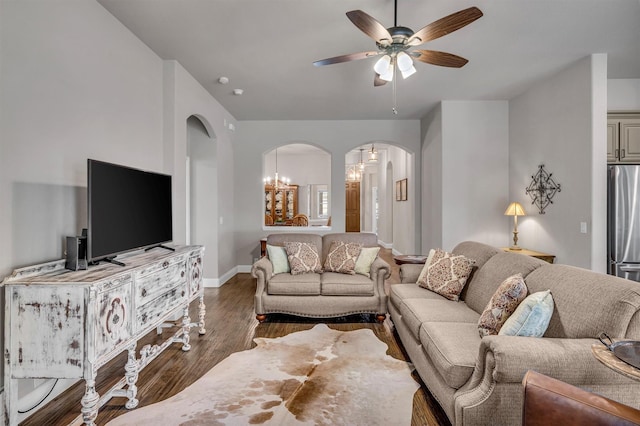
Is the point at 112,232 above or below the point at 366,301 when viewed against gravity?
above

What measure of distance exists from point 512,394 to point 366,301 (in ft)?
6.98

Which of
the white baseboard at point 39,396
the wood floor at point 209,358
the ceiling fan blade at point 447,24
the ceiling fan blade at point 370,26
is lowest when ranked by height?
the wood floor at point 209,358

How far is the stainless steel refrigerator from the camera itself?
366cm

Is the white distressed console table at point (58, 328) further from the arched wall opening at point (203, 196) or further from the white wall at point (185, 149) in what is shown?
the arched wall opening at point (203, 196)

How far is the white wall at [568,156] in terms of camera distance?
3725 mm

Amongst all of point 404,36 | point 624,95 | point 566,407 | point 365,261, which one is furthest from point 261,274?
point 624,95

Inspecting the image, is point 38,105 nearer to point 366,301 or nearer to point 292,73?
point 292,73

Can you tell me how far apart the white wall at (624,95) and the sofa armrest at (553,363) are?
4.23 meters

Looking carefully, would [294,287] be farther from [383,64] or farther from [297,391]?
[383,64]

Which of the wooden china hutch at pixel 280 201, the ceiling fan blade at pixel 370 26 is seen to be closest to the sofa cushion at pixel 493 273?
the ceiling fan blade at pixel 370 26

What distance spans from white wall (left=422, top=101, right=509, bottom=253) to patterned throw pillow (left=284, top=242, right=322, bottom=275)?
96.4 inches

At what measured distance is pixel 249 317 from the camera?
13.1 feet

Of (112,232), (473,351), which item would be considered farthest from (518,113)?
(112,232)

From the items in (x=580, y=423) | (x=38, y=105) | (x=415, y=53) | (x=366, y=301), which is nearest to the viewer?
(x=580, y=423)
